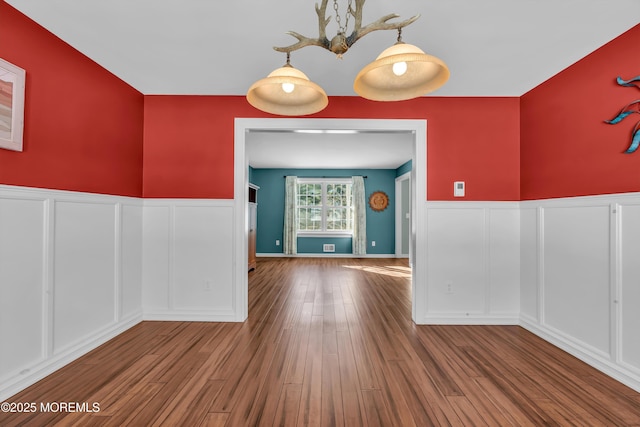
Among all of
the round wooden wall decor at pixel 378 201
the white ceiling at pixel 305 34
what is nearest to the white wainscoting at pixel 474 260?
the white ceiling at pixel 305 34

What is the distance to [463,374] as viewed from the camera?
198cm

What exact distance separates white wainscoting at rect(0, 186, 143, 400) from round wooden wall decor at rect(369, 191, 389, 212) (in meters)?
5.71

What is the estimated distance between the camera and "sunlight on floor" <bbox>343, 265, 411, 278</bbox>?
5.43 meters

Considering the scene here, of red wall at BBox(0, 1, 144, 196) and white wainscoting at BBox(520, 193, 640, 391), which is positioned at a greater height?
red wall at BBox(0, 1, 144, 196)

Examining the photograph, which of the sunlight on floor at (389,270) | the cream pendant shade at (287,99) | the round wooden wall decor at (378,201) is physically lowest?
the sunlight on floor at (389,270)

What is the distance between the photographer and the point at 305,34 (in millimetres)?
2057

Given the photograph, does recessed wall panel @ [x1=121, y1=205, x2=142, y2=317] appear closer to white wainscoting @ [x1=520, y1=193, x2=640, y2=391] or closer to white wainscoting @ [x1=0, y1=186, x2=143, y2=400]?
white wainscoting @ [x1=0, y1=186, x2=143, y2=400]

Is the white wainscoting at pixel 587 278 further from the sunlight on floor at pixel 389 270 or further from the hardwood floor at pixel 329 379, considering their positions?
the sunlight on floor at pixel 389 270

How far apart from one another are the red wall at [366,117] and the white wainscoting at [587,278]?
0.55 meters

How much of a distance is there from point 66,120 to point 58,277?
1161 millimetres

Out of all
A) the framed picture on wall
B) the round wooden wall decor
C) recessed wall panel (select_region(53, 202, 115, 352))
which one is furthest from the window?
the framed picture on wall

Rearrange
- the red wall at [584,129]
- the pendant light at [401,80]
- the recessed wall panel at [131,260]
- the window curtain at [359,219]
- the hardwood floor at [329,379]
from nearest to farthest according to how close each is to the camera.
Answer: the pendant light at [401,80], the hardwood floor at [329,379], the red wall at [584,129], the recessed wall panel at [131,260], the window curtain at [359,219]

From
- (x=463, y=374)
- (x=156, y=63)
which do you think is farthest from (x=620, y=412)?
(x=156, y=63)

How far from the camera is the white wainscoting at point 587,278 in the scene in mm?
1911
